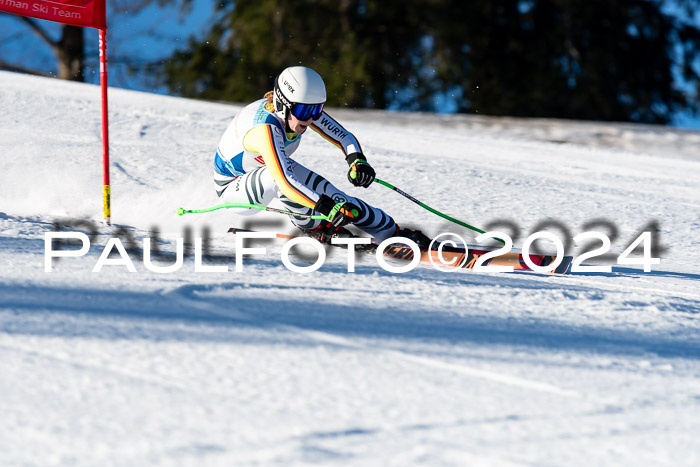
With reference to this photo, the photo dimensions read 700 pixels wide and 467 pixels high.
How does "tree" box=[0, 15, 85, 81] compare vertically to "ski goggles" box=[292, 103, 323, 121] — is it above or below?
above

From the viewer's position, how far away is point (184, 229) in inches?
204

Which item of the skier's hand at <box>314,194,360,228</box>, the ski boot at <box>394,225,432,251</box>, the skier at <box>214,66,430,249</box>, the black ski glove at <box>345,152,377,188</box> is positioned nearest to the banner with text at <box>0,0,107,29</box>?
the skier at <box>214,66,430,249</box>

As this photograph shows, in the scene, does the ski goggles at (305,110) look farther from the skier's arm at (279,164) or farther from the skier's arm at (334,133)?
the skier's arm at (334,133)

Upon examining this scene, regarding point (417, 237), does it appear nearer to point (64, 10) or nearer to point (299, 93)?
point (299, 93)

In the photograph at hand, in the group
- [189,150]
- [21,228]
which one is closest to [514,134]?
[189,150]

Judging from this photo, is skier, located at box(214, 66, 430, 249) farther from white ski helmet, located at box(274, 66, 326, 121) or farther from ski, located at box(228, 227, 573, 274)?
ski, located at box(228, 227, 573, 274)

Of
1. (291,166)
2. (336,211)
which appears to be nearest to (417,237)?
(336,211)

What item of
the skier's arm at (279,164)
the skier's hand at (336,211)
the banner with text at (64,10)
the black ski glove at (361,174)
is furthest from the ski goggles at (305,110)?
the banner with text at (64,10)

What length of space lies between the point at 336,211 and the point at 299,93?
0.69 m

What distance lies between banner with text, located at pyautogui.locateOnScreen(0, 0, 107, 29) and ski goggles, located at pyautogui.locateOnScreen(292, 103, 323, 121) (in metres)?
1.50

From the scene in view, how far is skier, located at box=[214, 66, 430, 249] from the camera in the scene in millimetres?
4254

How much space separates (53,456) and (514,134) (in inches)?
409

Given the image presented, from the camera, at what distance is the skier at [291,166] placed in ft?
14.0

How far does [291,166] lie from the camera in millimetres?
4461
